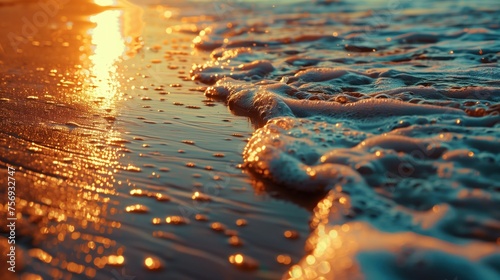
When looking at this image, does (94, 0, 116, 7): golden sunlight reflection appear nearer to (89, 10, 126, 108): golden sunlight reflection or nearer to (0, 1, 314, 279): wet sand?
(89, 10, 126, 108): golden sunlight reflection

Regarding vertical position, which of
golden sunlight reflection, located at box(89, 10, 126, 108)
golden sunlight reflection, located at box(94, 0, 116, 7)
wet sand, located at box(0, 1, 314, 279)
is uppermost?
golden sunlight reflection, located at box(94, 0, 116, 7)

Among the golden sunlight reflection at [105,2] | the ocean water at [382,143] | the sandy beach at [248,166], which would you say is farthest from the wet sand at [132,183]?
the golden sunlight reflection at [105,2]

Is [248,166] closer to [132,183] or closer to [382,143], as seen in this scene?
[132,183]

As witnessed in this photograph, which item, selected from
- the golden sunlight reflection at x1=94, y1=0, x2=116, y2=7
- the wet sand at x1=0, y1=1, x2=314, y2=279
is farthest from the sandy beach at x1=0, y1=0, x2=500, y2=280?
the golden sunlight reflection at x1=94, y1=0, x2=116, y2=7

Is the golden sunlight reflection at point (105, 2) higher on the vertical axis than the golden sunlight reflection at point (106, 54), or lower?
higher

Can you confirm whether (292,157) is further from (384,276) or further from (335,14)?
(335,14)

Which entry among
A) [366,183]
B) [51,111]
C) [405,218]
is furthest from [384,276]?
[51,111]

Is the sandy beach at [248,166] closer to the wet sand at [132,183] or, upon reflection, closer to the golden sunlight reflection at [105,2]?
the wet sand at [132,183]
